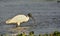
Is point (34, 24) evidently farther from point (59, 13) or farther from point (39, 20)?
point (59, 13)

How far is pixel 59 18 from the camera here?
173 inches

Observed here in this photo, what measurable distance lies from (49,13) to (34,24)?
1.08 meters

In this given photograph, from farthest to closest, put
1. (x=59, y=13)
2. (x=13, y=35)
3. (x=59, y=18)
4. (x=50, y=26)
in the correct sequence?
(x=59, y=13) → (x=59, y=18) → (x=50, y=26) → (x=13, y=35)

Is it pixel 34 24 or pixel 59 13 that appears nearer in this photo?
pixel 34 24


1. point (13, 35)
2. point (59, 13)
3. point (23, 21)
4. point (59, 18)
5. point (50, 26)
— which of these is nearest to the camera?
point (13, 35)

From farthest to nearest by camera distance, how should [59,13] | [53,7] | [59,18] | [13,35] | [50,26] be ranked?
[53,7], [59,13], [59,18], [50,26], [13,35]

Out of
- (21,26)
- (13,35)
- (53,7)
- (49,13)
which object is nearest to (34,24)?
(21,26)

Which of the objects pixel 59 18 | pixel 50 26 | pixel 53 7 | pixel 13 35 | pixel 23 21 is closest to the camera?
pixel 13 35

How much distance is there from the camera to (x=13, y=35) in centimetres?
325

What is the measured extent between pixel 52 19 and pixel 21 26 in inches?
28.6

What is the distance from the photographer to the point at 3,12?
5.02 m

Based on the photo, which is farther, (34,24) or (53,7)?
(53,7)

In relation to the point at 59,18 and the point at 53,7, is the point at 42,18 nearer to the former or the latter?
the point at 59,18

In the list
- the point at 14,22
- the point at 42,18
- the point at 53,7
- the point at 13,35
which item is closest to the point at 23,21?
the point at 14,22
